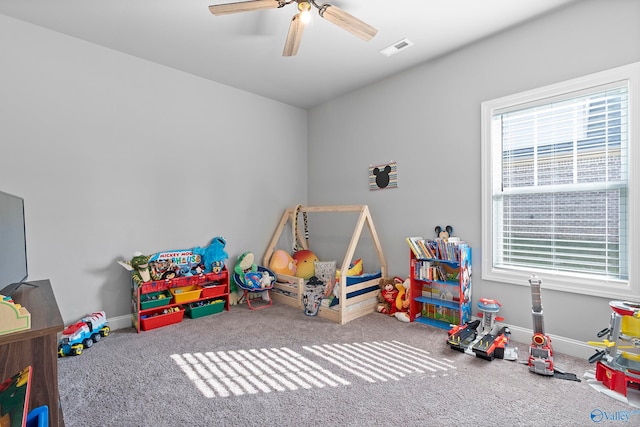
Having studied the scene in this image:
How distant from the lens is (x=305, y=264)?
3.77 metres

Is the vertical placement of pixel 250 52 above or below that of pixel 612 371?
above

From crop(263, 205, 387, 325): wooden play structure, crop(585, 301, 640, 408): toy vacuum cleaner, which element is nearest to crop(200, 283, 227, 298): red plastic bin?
crop(263, 205, 387, 325): wooden play structure

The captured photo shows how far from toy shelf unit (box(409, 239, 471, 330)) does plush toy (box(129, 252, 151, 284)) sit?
238 centimetres

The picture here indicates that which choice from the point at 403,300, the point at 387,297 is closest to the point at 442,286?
the point at 403,300

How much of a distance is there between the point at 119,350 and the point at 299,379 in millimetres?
1436

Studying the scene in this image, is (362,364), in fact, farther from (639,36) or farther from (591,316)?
(639,36)

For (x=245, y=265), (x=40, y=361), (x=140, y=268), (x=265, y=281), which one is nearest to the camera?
(x=40, y=361)

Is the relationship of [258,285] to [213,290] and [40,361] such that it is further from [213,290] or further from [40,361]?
[40,361]

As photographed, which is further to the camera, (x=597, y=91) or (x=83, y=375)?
(x=597, y=91)

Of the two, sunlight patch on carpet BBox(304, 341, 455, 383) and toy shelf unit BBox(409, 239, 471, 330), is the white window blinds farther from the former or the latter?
sunlight patch on carpet BBox(304, 341, 455, 383)

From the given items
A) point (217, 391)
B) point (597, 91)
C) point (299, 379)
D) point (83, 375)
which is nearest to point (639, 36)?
point (597, 91)

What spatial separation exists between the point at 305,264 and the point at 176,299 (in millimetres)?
1478

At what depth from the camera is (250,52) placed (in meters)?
2.81

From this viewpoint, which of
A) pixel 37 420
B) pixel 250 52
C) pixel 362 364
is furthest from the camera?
pixel 250 52
